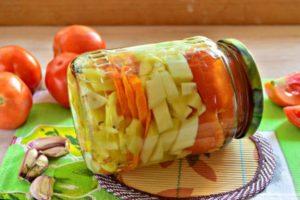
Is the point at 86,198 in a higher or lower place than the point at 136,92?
lower

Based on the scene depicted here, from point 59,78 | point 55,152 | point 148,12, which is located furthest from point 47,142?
point 148,12

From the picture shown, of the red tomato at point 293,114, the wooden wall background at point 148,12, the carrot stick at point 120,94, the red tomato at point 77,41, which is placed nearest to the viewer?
the carrot stick at point 120,94

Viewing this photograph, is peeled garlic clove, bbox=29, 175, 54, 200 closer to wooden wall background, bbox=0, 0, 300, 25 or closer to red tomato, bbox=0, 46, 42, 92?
red tomato, bbox=0, 46, 42, 92

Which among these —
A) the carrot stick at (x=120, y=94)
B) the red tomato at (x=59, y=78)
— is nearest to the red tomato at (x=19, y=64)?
the red tomato at (x=59, y=78)

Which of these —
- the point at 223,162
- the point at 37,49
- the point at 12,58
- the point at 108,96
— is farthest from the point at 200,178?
the point at 37,49

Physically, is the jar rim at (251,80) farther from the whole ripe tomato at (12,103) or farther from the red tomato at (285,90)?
the whole ripe tomato at (12,103)

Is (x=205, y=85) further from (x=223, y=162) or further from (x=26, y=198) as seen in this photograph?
(x=26, y=198)

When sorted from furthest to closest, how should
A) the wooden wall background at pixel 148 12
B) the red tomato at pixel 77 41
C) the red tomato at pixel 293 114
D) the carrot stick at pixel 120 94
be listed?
the wooden wall background at pixel 148 12, the red tomato at pixel 77 41, the red tomato at pixel 293 114, the carrot stick at pixel 120 94
